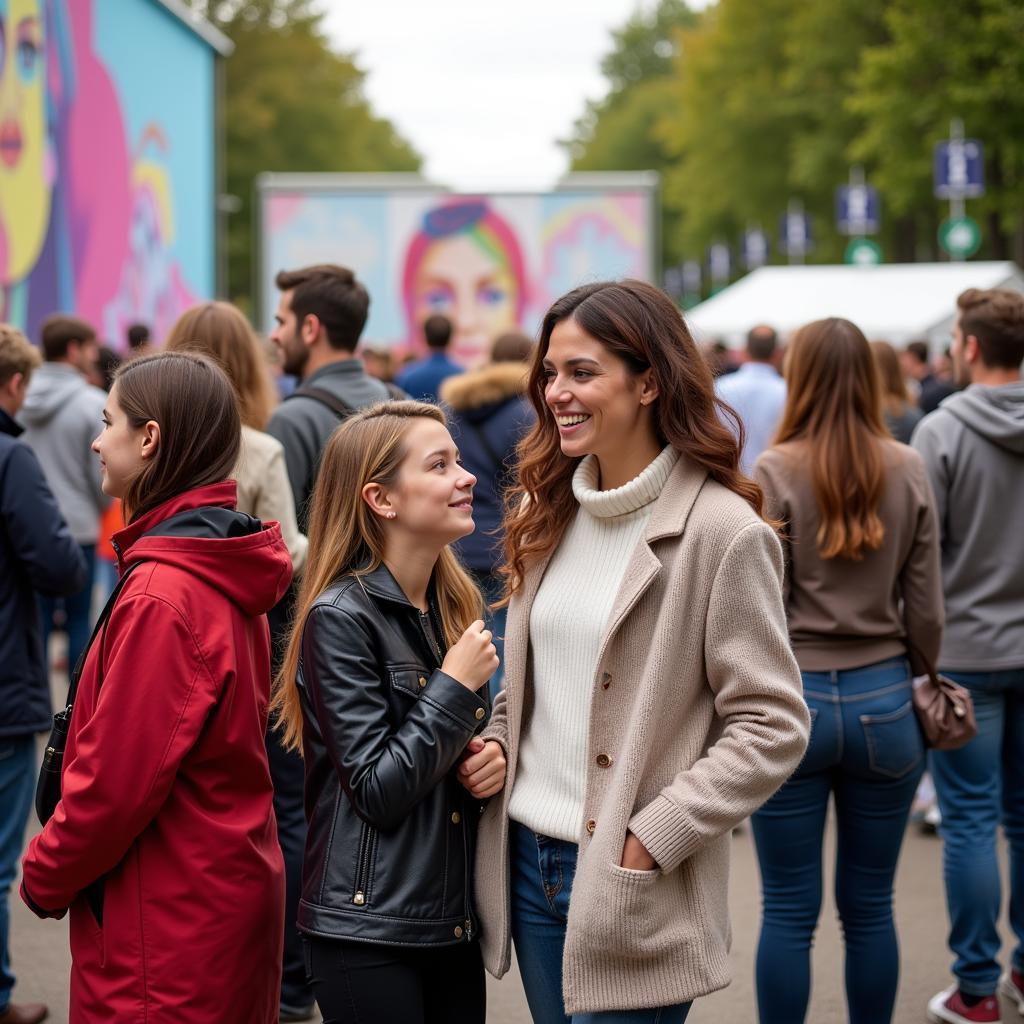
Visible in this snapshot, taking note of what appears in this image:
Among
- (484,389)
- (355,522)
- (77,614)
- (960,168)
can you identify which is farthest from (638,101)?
(355,522)

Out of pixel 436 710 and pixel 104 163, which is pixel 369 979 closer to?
pixel 436 710

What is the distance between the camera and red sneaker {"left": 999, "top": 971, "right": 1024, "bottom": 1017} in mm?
4965

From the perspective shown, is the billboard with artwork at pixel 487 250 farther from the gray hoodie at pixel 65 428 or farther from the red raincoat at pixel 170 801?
the red raincoat at pixel 170 801

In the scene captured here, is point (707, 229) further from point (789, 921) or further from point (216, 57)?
point (789, 921)

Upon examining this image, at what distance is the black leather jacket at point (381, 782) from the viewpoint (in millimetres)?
2816

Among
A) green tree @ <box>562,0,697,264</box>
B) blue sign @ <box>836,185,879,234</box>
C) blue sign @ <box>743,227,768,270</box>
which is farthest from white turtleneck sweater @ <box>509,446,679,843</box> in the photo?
green tree @ <box>562,0,697,264</box>

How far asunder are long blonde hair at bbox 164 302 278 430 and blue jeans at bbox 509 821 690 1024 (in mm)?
2318

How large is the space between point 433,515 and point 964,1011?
2.78 metres

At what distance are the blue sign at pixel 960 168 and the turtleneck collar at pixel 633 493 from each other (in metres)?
26.0

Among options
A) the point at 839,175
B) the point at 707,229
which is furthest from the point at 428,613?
the point at 707,229

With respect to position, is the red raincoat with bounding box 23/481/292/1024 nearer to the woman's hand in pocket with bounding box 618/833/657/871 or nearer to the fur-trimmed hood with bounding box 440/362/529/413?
the woman's hand in pocket with bounding box 618/833/657/871

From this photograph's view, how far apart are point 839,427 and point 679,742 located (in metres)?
1.67

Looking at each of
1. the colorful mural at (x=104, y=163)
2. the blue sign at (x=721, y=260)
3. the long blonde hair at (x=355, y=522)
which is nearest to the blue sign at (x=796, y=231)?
the blue sign at (x=721, y=260)

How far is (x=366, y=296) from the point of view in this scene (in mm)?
5367
